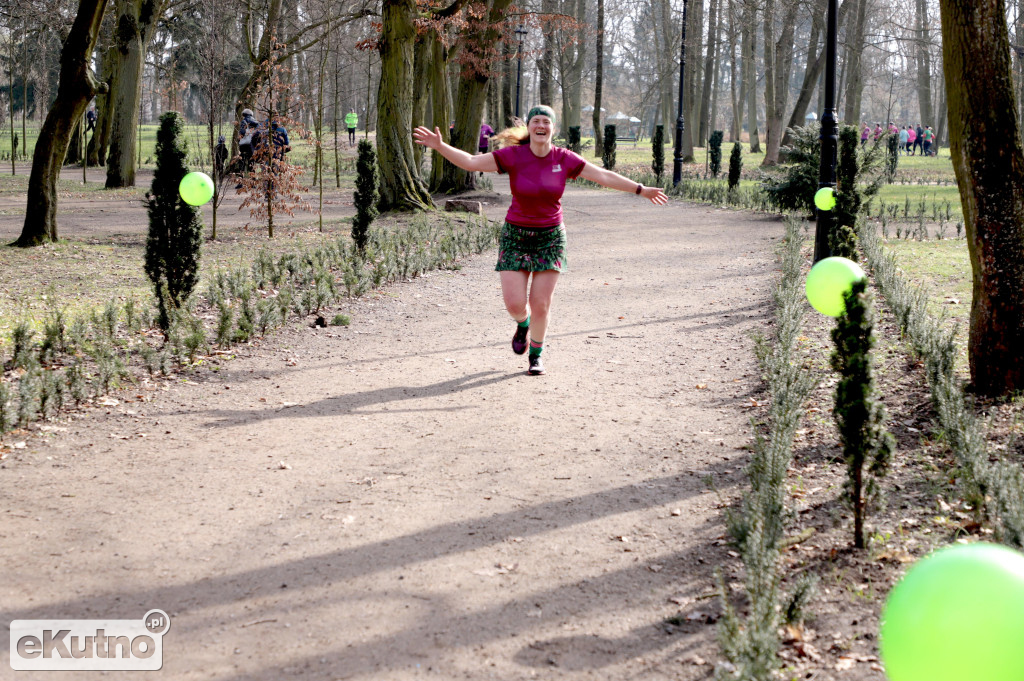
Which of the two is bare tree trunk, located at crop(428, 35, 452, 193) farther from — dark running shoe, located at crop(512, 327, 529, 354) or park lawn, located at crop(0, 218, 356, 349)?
dark running shoe, located at crop(512, 327, 529, 354)

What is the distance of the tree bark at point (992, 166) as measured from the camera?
20.0ft

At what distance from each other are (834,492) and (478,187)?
67.6 feet

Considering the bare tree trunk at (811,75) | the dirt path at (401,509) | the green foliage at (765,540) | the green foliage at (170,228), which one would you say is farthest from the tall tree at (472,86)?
the green foliage at (765,540)

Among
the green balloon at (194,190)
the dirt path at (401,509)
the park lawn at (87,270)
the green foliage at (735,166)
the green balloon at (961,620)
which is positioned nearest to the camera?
the green balloon at (961,620)

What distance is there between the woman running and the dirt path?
0.64 metres

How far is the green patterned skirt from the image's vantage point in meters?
7.44

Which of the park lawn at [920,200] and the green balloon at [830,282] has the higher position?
the park lawn at [920,200]

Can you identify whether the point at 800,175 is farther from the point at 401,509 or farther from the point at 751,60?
the point at 751,60

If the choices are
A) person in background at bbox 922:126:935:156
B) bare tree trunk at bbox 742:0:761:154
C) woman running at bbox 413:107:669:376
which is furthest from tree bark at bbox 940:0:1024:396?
person in background at bbox 922:126:935:156

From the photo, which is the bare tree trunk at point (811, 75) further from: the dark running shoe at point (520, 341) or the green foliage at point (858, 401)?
the green foliage at point (858, 401)

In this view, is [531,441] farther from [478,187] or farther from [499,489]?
[478,187]

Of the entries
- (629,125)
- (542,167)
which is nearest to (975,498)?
(542,167)

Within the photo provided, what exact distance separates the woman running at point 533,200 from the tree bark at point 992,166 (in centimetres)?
224

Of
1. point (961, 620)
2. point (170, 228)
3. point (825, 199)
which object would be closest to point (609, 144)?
point (825, 199)
